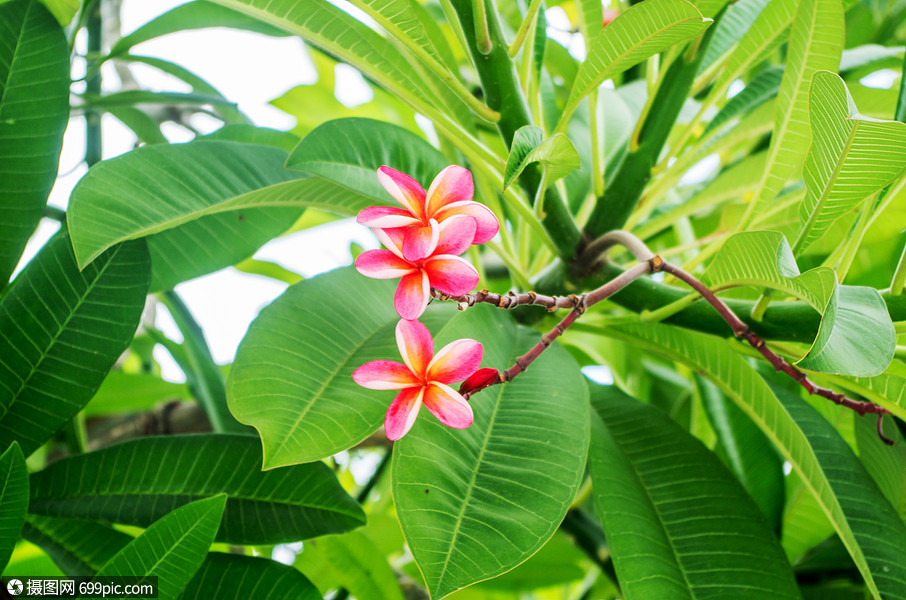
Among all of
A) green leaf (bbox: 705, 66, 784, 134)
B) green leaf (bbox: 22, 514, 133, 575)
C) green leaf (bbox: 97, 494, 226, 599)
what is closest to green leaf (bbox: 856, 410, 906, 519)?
green leaf (bbox: 705, 66, 784, 134)

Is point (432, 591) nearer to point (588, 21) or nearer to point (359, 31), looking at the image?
point (359, 31)

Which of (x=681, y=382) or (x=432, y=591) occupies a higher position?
(x=681, y=382)

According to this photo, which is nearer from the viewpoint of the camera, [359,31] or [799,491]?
[359,31]

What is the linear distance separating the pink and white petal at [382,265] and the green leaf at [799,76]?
1.36 feet

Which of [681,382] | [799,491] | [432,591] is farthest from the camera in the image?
[681,382]

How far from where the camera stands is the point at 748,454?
74 cm

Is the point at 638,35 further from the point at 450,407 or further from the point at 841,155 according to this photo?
the point at 450,407

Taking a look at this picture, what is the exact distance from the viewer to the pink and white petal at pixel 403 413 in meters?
0.36

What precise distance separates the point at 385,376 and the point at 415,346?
0.02 metres

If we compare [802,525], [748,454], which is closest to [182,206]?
[748,454]

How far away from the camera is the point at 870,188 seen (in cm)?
43

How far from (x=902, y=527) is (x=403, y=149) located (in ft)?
1.82

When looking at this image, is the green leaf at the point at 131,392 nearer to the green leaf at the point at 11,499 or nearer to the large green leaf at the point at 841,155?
the green leaf at the point at 11,499

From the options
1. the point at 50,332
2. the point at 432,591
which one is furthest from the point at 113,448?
the point at 432,591
